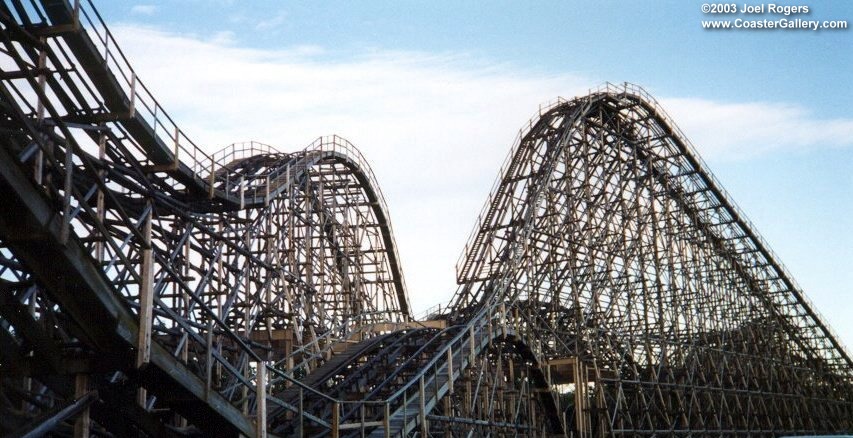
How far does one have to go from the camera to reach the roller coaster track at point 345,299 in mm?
10492

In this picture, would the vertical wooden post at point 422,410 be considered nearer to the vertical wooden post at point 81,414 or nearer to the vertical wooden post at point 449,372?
the vertical wooden post at point 449,372

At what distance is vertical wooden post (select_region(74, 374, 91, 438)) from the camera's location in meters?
10.6

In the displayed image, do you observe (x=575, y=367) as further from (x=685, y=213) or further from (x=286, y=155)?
(x=685, y=213)

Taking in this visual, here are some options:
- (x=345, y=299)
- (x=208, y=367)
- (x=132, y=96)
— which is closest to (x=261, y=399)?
(x=208, y=367)

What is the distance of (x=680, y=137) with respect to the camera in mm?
30234

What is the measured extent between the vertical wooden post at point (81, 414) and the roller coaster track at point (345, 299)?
2.2 inches

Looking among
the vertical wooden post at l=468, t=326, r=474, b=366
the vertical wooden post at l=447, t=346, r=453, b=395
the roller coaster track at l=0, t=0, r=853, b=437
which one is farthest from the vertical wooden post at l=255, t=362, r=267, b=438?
the vertical wooden post at l=468, t=326, r=474, b=366

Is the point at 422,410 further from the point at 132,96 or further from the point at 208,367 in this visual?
the point at 132,96

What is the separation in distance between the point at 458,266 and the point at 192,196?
895cm

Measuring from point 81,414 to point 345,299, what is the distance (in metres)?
16.5

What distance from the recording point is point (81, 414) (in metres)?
10.7

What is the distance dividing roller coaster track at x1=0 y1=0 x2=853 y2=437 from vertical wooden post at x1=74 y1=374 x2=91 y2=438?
56 mm

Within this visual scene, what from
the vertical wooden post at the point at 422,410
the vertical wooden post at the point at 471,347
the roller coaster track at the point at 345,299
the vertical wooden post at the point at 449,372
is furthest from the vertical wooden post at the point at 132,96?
the vertical wooden post at the point at 471,347

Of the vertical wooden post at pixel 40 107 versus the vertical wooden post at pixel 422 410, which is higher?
the vertical wooden post at pixel 40 107
